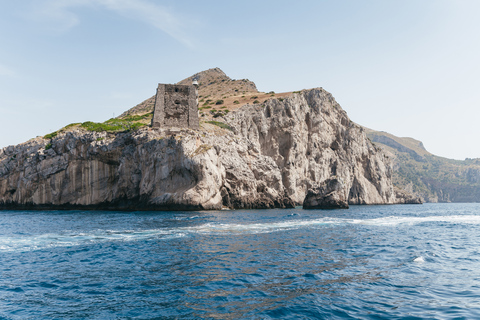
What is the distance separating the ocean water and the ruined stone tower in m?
39.4

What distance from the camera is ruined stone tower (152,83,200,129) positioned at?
58812 mm

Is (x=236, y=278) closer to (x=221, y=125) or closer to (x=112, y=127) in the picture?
(x=112, y=127)

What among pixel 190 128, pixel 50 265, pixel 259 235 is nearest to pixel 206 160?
pixel 190 128

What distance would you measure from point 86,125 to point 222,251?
52.8 metres

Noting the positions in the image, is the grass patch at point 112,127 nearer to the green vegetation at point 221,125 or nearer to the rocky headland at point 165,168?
the rocky headland at point 165,168

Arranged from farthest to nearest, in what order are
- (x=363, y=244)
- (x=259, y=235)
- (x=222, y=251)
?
(x=259, y=235)
(x=363, y=244)
(x=222, y=251)

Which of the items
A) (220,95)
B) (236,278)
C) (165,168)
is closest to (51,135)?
(165,168)

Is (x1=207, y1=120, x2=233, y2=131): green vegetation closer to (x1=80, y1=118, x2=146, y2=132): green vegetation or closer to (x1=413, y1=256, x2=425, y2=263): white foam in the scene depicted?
(x1=80, y1=118, x2=146, y2=132): green vegetation

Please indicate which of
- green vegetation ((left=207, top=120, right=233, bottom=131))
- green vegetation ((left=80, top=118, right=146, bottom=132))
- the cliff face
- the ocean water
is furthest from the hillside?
the ocean water

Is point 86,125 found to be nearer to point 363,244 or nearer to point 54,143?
point 54,143

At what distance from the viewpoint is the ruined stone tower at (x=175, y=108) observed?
5881cm

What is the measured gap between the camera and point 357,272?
12805mm

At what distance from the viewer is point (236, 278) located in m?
11.9

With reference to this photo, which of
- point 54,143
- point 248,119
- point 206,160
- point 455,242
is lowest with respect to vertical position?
point 455,242
